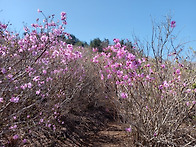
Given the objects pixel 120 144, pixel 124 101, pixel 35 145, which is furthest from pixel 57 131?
pixel 124 101

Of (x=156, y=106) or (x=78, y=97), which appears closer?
(x=156, y=106)

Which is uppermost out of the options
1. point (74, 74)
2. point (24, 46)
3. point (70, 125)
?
point (24, 46)

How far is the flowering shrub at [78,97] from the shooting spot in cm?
291

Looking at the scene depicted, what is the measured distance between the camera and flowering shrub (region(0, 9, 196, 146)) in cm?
291

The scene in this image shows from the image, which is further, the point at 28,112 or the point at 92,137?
the point at 92,137

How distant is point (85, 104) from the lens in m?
6.38

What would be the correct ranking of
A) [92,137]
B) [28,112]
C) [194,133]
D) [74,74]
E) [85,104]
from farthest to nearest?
[85,104] < [74,74] < [92,137] < [28,112] < [194,133]

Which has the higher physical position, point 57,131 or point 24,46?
point 24,46

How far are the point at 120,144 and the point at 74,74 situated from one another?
2659 millimetres

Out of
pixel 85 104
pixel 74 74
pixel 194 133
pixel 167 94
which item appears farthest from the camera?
pixel 85 104

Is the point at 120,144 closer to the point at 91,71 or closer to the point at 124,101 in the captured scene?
the point at 124,101

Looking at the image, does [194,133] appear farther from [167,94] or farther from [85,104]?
[85,104]

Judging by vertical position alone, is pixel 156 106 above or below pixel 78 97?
below

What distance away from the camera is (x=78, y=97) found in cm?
589
